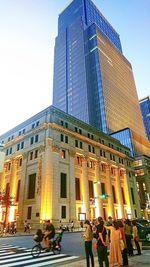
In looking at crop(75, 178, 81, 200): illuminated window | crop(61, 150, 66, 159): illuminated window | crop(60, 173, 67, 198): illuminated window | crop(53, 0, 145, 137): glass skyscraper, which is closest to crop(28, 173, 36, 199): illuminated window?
crop(60, 173, 67, 198): illuminated window

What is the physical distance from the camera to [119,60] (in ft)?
463

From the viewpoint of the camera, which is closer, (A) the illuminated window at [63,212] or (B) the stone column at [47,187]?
(B) the stone column at [47,187]

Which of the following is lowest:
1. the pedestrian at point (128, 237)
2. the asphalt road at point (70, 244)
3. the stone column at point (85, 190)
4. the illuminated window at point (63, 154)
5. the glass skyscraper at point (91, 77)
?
the asphalt road at point (70, 244)

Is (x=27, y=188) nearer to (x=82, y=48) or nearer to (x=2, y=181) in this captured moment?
(x=2, y=181)

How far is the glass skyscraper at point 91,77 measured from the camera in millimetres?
100562

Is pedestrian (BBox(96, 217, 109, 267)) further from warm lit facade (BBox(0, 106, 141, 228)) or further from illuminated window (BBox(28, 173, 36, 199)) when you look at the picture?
illuminated window (BBox(28, 173, 36, 199))

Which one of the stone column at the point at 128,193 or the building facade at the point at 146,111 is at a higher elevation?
the building facade at the point at 146,111

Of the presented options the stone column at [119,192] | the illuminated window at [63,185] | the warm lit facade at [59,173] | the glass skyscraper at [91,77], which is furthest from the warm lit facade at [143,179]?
the illuminated window at [63,185]

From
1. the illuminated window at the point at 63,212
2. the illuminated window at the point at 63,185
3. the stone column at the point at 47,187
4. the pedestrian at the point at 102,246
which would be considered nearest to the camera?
the pedestrian at the point at 102,246

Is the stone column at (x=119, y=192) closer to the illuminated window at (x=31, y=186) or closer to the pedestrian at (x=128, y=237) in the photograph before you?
the illuminated window at (x=31, y=186)

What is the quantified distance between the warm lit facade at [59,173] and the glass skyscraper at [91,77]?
42455 mm

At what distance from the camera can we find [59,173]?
3622 centimetres

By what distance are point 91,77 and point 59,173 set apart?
278 feet

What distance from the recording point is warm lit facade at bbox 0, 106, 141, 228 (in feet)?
112
